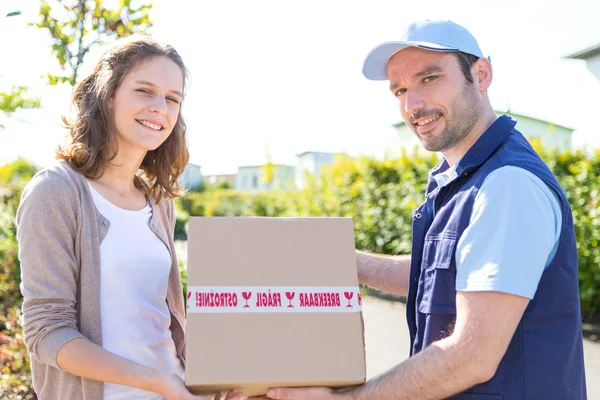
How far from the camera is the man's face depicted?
1.89 m

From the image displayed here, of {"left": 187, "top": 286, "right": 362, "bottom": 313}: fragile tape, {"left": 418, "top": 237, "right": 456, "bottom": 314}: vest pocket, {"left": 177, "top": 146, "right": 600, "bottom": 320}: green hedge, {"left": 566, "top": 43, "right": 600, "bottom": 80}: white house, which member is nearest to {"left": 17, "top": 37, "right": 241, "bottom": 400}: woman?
{"left": 187, "top": 286, "right": 362, "bottom": 313}: fragile tape

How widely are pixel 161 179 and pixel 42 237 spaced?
0.67m

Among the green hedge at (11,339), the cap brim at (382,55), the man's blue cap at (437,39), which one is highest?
the man's blue cap at (437,39)

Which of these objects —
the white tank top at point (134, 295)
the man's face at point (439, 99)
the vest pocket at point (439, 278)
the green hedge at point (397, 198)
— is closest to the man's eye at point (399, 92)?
the man's face at point (439, 99)

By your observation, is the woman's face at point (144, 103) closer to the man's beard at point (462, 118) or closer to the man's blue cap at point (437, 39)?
the man's blue cap at point (437, 39)

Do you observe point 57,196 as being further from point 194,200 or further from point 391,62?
point 194,200

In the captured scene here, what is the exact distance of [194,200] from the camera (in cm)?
2544

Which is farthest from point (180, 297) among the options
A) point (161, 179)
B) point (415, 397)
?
point (415, 397)

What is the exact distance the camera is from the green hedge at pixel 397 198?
18.3ft

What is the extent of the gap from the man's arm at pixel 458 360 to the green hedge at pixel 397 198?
177 inches

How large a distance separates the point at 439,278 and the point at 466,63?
2.38ft

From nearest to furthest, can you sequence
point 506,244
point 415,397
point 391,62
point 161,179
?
point 506,244 < point 415,397 < point 391,62 < point 161,179

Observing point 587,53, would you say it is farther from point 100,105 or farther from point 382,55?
point 100,105

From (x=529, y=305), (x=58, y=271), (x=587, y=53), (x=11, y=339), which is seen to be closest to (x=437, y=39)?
(x=529, y=305)
